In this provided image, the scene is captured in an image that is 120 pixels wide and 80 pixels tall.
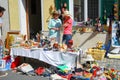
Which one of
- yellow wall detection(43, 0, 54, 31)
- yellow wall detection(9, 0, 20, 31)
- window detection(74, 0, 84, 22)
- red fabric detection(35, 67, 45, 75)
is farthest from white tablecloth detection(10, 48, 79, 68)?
yellow wall detection(9, 0, 20, 31)

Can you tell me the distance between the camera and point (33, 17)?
14031 mm

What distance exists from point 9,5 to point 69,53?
4.57 meters

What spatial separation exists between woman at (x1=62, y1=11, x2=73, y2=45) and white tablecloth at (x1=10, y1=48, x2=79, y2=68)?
1.04 m

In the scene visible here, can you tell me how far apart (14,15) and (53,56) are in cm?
388

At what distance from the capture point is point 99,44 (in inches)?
413

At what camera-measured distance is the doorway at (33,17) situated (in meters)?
13.1

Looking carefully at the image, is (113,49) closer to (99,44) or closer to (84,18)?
(99,44)

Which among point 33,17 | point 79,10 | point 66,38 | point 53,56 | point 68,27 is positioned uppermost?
point 79,10

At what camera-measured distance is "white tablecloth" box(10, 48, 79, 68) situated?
9086 mm

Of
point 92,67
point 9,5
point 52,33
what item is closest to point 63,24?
point 52,33

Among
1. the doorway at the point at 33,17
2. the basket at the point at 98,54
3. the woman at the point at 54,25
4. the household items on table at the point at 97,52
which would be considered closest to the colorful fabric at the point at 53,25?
the woman at the point at 54,25

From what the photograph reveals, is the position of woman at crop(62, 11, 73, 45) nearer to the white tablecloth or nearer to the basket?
the basket

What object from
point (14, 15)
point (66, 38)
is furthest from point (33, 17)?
point (66, 38)

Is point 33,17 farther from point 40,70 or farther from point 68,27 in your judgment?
point 40,70
